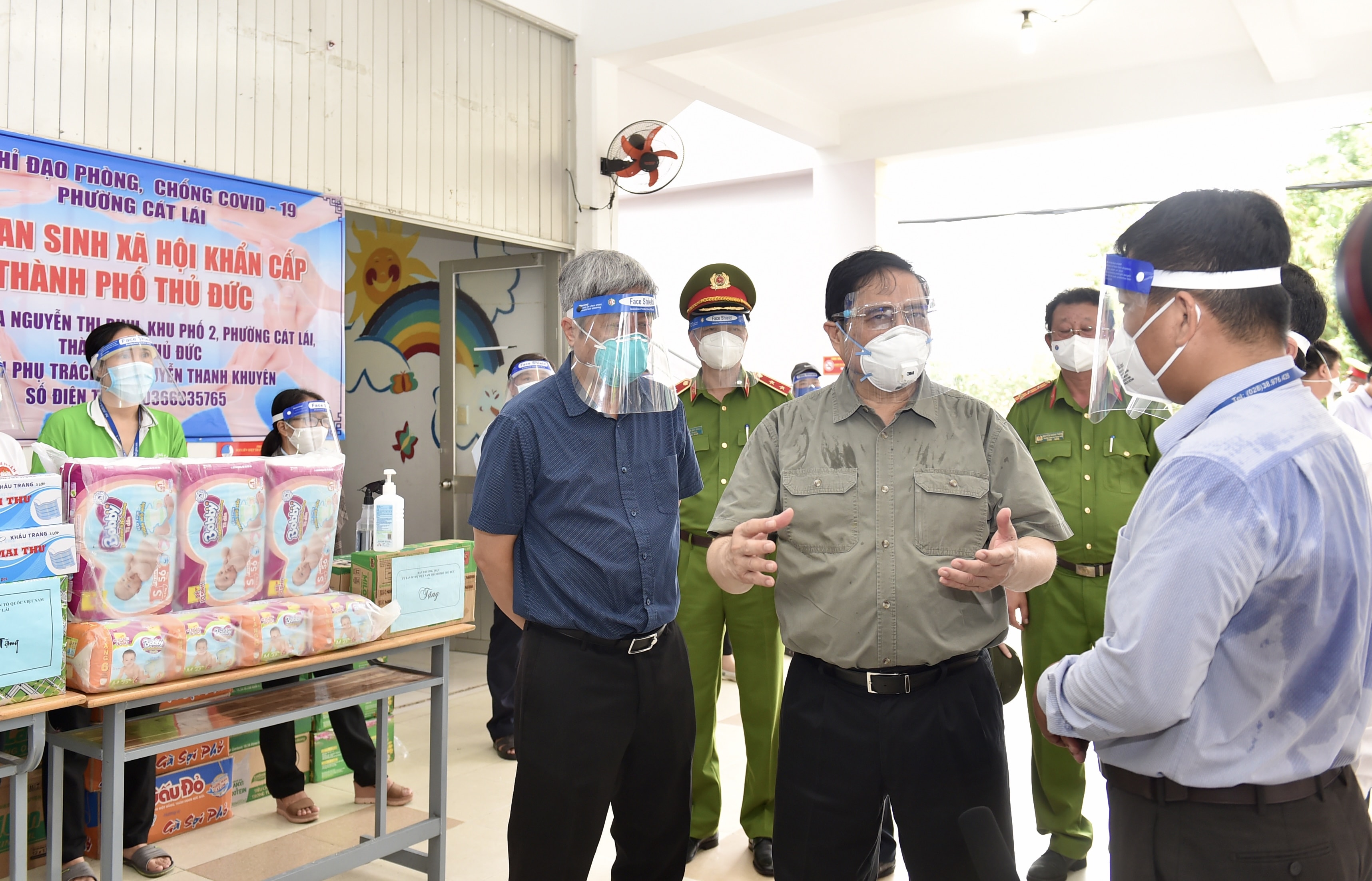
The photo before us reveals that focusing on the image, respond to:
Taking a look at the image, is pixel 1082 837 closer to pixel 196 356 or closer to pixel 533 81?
pixel 196 356

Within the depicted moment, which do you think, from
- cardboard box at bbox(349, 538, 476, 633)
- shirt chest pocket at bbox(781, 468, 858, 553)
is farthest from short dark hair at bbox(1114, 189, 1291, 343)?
cardboard box at bbox(349, 538, 476, 633)

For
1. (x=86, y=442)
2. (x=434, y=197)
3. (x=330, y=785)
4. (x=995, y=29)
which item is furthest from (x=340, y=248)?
(x=995, y=29)

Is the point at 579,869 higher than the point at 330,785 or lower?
higher

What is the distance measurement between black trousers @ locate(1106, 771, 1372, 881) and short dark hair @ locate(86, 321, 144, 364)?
3166 millimetres

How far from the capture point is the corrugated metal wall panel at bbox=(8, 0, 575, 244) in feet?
10.7

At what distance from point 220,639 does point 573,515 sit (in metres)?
0.94

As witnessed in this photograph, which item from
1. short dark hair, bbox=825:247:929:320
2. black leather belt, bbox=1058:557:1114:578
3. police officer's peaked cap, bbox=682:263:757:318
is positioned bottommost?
black leather belt, bbox=1058:557:1114:578

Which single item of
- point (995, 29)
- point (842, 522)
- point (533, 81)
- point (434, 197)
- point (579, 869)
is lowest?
point (579, 869)

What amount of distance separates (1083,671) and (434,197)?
3952 mm

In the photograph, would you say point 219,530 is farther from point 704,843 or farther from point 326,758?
point 326,758

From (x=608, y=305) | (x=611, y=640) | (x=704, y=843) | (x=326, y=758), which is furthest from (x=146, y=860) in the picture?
(x=608, y=305)

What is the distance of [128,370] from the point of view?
3.09 meters

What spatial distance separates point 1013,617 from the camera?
2959 millimetres

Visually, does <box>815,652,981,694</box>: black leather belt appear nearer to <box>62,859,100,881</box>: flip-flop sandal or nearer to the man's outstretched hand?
the man's outstretched hand
